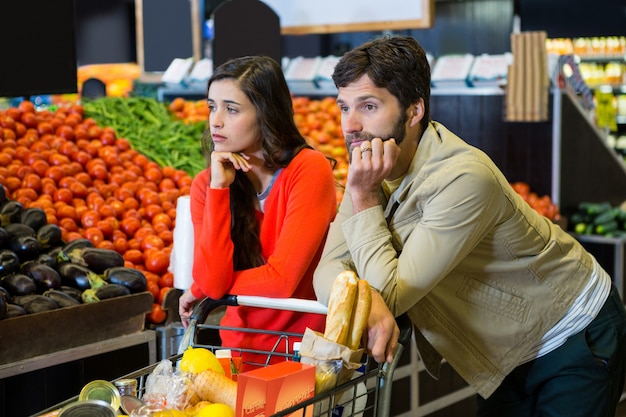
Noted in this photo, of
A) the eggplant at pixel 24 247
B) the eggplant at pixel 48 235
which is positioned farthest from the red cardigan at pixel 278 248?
the eggplant at pixel 48 235

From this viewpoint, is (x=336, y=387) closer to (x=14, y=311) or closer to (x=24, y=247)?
(x=14, y=311)

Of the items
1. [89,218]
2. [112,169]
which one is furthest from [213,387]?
[112,169]

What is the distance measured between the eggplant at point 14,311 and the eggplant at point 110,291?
12.2 inches

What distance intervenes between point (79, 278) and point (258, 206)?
1.00 m

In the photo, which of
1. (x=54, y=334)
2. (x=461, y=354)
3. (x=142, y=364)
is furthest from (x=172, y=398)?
(x=142, y=364)

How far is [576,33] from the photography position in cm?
A: 1306

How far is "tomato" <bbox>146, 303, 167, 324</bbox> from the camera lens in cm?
337

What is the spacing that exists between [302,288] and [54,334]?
3.04ft

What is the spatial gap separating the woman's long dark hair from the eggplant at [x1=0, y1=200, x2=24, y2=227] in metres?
1.37

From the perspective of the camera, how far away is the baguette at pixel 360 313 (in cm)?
174

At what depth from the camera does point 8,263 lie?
3172 millimetres

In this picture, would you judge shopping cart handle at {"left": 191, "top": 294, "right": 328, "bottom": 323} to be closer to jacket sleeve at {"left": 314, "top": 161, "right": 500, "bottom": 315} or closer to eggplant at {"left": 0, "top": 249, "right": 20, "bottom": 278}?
jacket sleeve at {"left": 314, "top": 161, "right": 500, "bottom": 315}

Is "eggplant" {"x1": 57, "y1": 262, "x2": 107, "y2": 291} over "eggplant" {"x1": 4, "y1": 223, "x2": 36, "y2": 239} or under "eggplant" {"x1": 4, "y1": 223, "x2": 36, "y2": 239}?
under

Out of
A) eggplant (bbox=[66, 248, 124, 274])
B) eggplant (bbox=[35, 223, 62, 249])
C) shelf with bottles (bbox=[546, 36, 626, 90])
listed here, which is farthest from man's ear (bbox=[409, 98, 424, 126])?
shelf with bottles (bbox=[546, 36, 626, 90])
